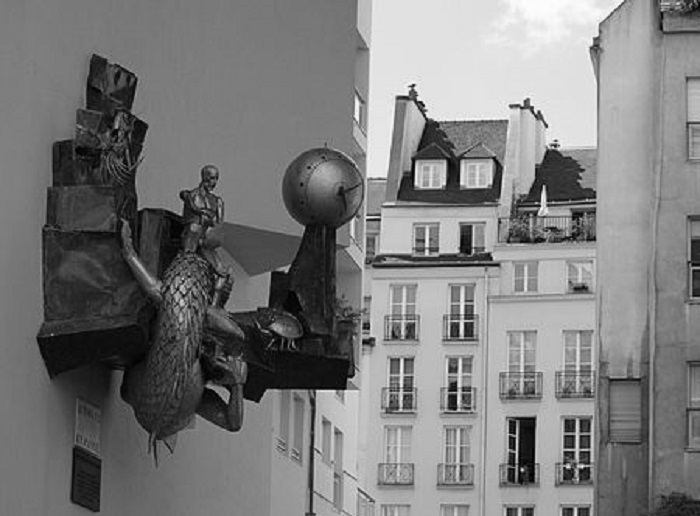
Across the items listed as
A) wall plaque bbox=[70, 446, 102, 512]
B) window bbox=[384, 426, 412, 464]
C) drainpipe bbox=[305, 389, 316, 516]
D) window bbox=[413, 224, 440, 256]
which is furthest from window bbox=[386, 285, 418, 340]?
wall plaque bbox=[70, 446, 102, 512]

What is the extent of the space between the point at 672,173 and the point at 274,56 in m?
25.3

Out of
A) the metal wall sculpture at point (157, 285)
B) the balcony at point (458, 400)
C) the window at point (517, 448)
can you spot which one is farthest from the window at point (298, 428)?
the balcony at point (458, 400)

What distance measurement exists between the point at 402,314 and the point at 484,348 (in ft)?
9.64

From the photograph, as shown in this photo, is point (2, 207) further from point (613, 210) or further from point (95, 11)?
point (613, 210)

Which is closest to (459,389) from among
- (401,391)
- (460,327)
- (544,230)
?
(401,391)

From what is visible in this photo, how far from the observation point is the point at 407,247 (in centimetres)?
7044

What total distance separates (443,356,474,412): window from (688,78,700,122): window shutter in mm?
30373

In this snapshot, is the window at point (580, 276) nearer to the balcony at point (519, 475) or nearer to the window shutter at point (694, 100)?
the balcony at point (519, 475)

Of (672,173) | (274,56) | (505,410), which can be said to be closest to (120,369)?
(274,56)

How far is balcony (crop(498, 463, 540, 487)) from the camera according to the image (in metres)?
67.2

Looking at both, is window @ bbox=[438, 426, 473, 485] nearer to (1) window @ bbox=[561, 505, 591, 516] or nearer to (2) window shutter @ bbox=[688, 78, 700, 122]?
(1) window @ bbox=[561, 505, 591, 516]

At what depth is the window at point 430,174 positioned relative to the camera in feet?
238

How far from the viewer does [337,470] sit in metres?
35.1

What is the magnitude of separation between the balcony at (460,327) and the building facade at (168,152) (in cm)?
5329
